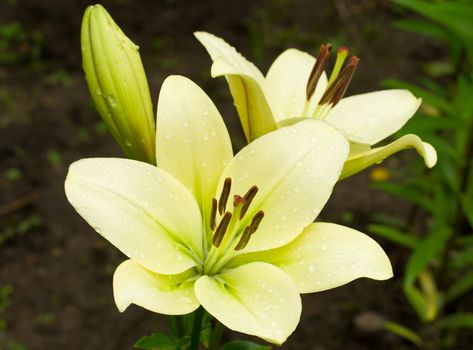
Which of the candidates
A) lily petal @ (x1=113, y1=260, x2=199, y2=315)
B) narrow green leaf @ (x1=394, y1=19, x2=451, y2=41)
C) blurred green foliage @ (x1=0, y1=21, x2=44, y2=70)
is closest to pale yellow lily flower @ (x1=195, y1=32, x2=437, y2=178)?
lily petal @ (x1=113, y1=260, x2=199, y2=315)

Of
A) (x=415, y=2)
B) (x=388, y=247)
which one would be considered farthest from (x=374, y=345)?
(x=415, y=2)

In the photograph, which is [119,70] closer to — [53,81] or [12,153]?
[12,153]

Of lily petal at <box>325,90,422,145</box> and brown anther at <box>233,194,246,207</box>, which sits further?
lily petal at <box>325,90,422,145</box>

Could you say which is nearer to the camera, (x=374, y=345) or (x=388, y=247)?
(x=374, y=345)

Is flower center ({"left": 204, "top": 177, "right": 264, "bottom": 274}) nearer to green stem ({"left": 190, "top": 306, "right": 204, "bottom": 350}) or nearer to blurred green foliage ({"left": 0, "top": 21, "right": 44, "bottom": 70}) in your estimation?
green stem ({"left": 190, "top": 306, "right": 204, "bottom": 350})

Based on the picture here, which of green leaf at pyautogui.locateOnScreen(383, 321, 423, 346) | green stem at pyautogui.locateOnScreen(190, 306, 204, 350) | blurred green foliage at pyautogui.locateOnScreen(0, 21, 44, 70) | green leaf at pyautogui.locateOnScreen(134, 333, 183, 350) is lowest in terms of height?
green leaf at pyautogui.locateOnScreen(383, 321, 423, 346)

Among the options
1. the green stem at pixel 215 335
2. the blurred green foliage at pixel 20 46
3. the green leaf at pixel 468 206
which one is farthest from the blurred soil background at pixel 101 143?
the green stem at pixel 215 335

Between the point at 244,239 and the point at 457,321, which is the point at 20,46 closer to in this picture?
the point at 457,321
